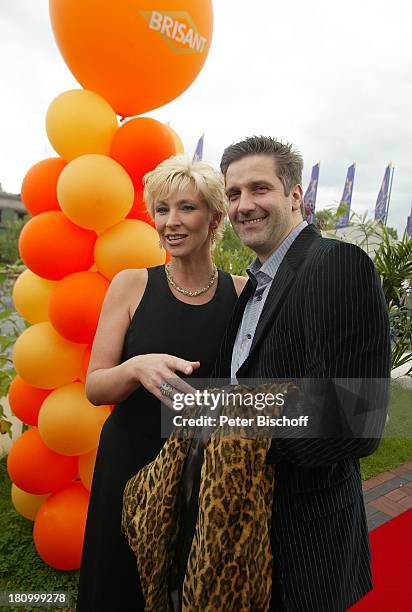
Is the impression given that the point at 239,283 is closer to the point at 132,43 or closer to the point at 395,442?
the point at 132,43

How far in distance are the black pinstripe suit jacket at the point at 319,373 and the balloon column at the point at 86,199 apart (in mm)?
1106

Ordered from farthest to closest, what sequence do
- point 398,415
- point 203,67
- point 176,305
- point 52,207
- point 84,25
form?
point 398,415, point 203,67, point 52,207, point 84,25, point 176,305

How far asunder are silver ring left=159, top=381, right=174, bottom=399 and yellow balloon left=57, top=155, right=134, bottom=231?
110 cm

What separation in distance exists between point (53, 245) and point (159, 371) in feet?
3.90

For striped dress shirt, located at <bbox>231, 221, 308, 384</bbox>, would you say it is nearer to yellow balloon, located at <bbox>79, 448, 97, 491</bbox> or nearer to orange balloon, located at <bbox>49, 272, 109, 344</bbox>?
orange balloon, located at <bbox>49, 272, 109, 344</bbox>

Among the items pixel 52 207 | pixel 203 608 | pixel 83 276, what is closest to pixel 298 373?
pixel 203 608

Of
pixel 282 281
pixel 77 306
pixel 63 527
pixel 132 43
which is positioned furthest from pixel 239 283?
pixel 63 527

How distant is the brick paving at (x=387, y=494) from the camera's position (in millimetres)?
2916

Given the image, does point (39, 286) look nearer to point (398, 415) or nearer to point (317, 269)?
point (317, 269)

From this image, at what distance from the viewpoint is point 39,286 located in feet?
7.29

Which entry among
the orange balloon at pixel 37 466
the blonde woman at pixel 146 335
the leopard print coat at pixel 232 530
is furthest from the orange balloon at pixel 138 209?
the leopard print coat at pixel 232 530

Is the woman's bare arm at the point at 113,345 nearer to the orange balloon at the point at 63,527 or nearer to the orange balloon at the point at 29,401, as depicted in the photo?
the orange balloon at the point at 29,401

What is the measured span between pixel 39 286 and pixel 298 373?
172 cm

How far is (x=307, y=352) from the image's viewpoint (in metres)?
0.89
